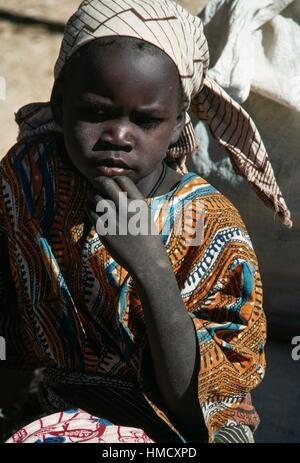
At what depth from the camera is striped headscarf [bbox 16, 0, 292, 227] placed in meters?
2.19

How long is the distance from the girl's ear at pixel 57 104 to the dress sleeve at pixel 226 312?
0.41m

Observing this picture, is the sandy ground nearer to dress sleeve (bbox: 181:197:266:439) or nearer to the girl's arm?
dress sleeve (bbox: 181:197:266:439)

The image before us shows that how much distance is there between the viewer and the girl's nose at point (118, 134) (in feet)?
6.98

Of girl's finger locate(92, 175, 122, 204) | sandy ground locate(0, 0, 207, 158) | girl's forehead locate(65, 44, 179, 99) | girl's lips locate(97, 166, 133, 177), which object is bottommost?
sandy ground locate(0, 0, 207, 158)

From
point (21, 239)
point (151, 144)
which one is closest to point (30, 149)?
point (21, 239)

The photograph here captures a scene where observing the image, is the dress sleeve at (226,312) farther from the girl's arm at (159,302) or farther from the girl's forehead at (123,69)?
the girl's forehead at (123,69)

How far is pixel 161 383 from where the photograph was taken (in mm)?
2207

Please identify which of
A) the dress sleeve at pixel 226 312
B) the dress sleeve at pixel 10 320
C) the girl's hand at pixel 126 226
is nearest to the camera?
the girl's hand at pixel 126 226

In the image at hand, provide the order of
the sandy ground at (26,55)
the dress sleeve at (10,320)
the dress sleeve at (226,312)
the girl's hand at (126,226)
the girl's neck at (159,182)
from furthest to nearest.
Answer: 1. the sandy ground at (26,55)
2. the dress sleeve at (10,320)
3. the girl's neck at (159,182)
4. the dress sleeve at (226,312)
5. the girl's hand at (126,226)

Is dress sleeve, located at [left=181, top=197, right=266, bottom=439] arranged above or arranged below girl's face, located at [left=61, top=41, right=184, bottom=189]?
below

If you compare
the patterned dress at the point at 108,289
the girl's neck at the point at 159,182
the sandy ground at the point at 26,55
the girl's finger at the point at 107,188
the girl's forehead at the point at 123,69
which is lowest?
the sandy ground at the point at 26,55

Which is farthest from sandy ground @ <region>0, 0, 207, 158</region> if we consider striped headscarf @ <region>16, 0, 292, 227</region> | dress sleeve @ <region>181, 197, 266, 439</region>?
dress sleeve @ <region>181, 197, 266, 439</region>

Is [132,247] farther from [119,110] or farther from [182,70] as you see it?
[182,70]

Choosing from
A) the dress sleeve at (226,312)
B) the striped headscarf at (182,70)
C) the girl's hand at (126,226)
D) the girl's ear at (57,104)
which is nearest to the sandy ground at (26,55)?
the striped headscarf at (182,70)
